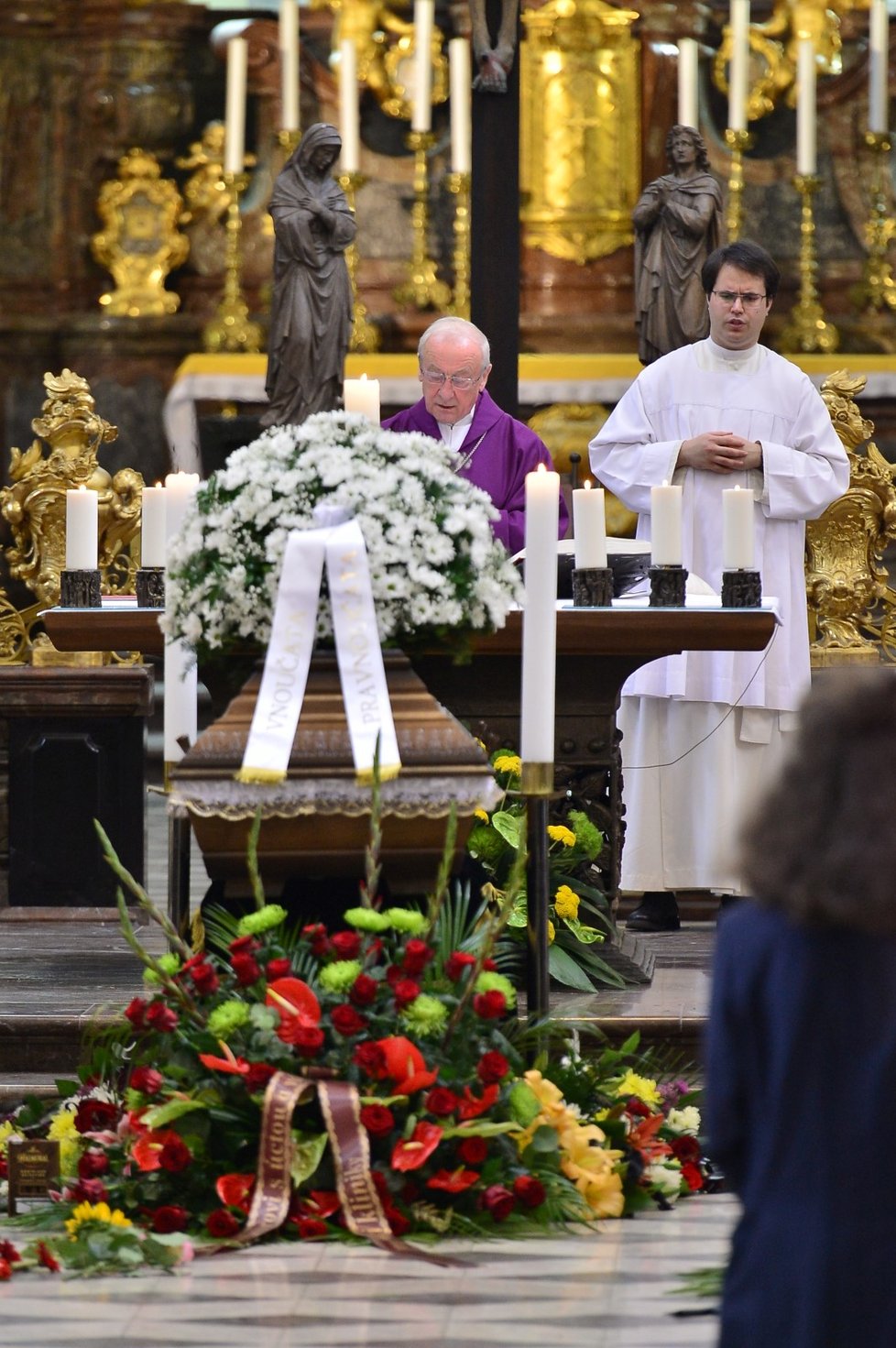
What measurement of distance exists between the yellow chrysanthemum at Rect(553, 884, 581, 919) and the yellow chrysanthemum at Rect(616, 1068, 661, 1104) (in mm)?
1024

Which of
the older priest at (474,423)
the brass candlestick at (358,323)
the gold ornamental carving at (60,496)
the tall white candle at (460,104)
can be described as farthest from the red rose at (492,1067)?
the tall white candle at (460,104)

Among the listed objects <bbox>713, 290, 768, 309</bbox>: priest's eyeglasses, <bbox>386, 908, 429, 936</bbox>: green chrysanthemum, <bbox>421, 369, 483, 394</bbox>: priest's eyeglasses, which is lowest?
<bbox>386, 908, 429, 936</bbox>: green chrysanthemum

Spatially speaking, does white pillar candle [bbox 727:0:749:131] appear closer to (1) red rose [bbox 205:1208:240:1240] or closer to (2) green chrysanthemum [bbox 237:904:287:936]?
(2) green chrysanthemum [bbox 237:904:287:936]

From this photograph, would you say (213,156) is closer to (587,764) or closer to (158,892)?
(158,892)

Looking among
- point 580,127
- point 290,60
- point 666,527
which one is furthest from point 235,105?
point 666,527

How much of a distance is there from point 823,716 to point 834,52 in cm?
1042

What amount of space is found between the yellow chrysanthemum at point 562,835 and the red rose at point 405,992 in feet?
4.90

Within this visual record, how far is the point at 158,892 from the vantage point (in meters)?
8.07

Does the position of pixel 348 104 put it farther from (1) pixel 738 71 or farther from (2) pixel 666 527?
(2) pixel 666 527

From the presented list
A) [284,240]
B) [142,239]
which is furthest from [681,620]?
[142,239]

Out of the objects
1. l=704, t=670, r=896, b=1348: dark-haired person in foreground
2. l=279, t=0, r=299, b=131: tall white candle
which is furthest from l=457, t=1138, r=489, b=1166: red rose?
l=279, t=0, r=299, b=131: tall white candle

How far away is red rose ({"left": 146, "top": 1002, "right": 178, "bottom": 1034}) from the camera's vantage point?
4.18 metres

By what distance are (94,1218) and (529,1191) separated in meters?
0.71

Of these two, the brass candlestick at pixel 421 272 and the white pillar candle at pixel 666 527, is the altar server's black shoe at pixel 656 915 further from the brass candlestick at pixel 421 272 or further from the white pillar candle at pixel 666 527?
the brass candlestick at pixel 421 272
